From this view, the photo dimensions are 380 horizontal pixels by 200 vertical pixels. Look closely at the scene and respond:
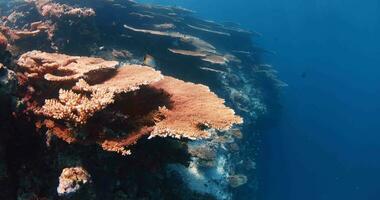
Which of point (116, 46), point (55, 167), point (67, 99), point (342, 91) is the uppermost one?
point (67, 99)

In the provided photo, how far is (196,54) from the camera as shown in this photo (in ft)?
35.4

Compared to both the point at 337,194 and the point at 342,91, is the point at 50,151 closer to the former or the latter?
the point at 337,194

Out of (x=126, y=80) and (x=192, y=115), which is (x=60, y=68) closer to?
(x=126, y=80)

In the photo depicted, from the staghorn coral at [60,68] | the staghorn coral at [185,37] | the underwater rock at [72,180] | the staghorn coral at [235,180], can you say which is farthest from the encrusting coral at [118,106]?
the staghorn coral at [185,37]

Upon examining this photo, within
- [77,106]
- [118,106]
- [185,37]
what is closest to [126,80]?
[118,106]

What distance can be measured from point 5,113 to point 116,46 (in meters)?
7.14

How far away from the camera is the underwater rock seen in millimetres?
3295

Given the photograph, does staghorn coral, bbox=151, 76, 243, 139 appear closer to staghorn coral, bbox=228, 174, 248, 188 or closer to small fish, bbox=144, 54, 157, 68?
staghorn coral, bbox=228, 174, 248, 188

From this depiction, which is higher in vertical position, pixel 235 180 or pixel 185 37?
pixel 185 37

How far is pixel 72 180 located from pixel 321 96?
56.1m

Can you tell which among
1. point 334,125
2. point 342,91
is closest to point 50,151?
point 334,125

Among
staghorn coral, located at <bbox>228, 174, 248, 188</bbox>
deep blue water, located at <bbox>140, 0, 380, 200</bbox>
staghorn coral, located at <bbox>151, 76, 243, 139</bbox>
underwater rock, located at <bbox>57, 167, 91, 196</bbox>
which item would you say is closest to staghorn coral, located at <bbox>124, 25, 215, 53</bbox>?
staghorn coral, located at <bbox>228, 174, 248, 188</bbox>

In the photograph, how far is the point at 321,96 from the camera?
5531 centimetres

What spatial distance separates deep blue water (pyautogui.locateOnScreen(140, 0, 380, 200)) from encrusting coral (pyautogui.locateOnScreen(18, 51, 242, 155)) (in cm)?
1391
